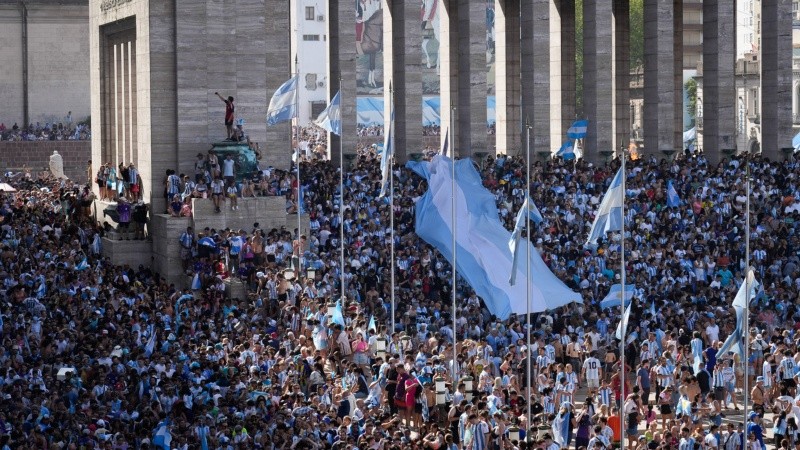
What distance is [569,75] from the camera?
83375 millimetres

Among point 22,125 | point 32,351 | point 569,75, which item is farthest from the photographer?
point 22,125

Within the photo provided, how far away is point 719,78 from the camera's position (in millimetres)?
79812

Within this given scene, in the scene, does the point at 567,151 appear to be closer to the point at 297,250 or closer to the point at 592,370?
the point at 297,250

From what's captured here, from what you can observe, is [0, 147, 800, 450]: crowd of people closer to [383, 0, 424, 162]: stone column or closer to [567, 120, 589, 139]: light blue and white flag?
[567, 120, 589, 139]: light blue and white flag

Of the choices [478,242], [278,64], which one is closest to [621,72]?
[278,64]

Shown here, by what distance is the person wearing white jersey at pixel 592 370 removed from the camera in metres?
47.3

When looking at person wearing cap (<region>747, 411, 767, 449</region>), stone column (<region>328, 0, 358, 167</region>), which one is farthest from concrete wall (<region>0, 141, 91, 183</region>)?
person wearing cap (<region>747, 411, 767, 449</region>)

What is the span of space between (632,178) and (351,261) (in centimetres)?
1412

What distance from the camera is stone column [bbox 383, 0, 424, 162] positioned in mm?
76688

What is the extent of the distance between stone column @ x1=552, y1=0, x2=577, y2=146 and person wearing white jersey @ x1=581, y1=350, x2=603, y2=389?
35.4 meters

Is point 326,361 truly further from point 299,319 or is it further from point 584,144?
point 584,144

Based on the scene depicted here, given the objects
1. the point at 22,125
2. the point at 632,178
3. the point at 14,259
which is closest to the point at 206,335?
the point at 14,259

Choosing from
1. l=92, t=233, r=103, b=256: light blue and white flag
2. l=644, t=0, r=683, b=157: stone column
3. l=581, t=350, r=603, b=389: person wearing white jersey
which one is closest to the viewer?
l=581, t=350, r=603, b=389: person wearing white jersey

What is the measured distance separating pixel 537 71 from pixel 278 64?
536 inches
